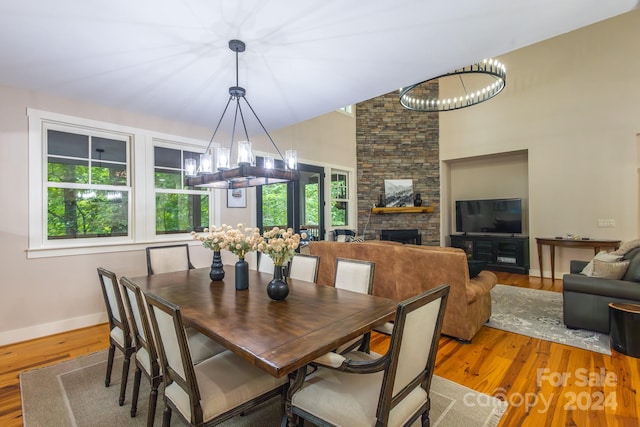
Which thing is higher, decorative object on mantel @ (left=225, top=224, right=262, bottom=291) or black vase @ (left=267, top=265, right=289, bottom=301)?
decorative object on mantel @ (left=225, top=224, right=262, bottom=291)

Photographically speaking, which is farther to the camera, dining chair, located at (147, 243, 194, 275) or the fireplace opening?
the fireplace opening

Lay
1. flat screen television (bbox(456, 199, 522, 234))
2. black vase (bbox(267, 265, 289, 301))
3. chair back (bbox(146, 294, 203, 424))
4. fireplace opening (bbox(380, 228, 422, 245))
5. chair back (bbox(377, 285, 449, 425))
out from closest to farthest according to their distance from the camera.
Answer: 1. chair back (bbox(377, 285, 449, 425))
2. chair back (bbox(146, 294, 203, 424))
3. black vase (bbox(267, 265, 289, 301))
4. flat screen television (bbox(456, 199, 522, 234))
5. fireplace opening (bbox(380, 228, 422, 245))

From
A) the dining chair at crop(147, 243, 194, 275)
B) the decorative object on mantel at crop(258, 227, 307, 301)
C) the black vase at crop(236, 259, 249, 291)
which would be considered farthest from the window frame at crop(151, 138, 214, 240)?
the decorative object on mantel at crop(258, 227, 307, 301)

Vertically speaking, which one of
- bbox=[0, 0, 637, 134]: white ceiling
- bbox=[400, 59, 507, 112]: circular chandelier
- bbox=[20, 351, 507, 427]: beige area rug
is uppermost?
bbox=[400, 59, 507, 112]: circular chandelier

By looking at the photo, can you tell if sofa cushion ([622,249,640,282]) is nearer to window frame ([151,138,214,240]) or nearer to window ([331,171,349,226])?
window ([331,171,349,226])

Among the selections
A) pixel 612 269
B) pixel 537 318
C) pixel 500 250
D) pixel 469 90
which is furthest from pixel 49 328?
pixel 469 90

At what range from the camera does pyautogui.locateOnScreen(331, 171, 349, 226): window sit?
7.02 metres

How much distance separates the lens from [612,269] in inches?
122

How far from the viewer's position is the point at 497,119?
6457mm

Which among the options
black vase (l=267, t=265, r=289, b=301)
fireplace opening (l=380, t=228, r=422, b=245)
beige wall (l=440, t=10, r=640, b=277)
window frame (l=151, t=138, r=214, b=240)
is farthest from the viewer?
fireplace opening (l=380, t=228, r=422, b=245)

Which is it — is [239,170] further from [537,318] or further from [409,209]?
[409,209]

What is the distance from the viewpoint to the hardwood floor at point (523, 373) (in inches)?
76.7

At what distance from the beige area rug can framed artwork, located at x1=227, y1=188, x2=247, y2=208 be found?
2919 millimetres

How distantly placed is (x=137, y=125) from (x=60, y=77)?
1077 millimetres
